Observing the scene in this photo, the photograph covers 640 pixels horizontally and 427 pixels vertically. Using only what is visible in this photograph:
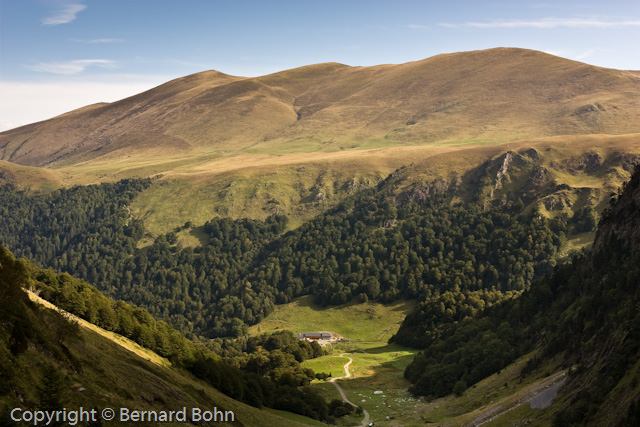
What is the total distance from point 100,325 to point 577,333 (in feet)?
265

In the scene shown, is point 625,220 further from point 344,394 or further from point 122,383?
point 122,383

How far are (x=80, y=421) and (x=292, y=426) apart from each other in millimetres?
51095

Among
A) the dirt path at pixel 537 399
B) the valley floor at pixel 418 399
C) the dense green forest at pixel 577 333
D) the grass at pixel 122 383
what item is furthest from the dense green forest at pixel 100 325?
the dense green forest at pixel 577 333

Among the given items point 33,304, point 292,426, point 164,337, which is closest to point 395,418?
point 292,426

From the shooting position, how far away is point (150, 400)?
5744 centimetres

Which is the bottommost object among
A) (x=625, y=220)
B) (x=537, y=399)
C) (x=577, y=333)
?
(x=537, y=399)

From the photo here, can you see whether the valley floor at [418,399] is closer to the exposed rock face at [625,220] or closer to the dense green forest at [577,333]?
the dense green forest at [577,333]

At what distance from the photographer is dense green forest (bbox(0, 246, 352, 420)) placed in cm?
4732

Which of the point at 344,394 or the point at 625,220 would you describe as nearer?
the point at 625,220

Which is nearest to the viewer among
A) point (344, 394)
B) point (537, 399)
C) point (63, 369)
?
point (63, 369)

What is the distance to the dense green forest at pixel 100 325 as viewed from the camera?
47316 millimetres

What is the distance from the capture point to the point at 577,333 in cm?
9612

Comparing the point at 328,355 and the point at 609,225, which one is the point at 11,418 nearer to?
the point at 609,225

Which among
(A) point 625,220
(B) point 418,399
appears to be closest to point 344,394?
(B) point 418,399
